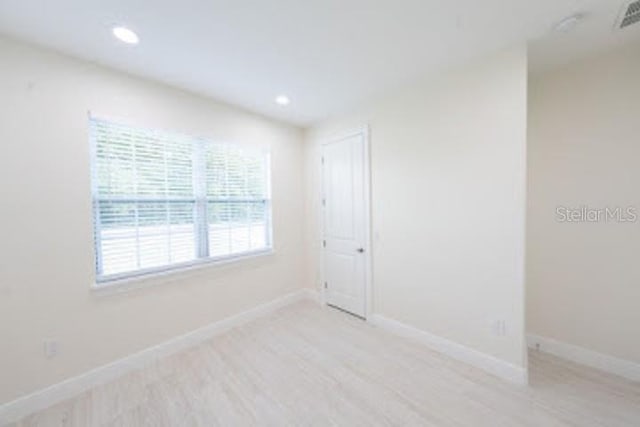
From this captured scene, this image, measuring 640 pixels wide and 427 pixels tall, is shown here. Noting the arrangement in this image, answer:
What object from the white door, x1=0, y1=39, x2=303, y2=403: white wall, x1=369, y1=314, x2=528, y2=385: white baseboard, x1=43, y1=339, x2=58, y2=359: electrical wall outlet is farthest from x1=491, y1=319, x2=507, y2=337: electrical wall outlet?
x1=43, y1=339, x2=58, y2=359: electrical wall outlet

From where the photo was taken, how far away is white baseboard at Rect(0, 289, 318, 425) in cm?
167

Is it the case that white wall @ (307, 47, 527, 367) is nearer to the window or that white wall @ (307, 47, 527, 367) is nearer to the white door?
the white door

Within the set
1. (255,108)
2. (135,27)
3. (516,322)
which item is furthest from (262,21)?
(516,322)

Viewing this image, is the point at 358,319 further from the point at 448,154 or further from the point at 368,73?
the point at 368,73

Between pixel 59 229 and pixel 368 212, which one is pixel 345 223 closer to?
pixel 368 212

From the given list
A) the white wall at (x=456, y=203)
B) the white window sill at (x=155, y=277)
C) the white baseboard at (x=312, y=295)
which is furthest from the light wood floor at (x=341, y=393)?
the white baseboard at (x=312, y=295)

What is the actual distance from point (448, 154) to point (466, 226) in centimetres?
67

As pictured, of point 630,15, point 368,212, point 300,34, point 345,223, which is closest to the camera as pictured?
point 630,15

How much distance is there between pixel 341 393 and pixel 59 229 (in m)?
2.45

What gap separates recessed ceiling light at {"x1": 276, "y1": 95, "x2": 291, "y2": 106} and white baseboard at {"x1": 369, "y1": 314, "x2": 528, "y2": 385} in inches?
106

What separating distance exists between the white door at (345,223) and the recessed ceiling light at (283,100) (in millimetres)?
781

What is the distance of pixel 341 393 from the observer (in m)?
1.86

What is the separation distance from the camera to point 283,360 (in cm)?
228

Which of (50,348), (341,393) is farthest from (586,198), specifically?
(50,348)
